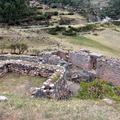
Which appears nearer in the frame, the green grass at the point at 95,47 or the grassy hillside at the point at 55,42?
the green grass at the point at 95,47

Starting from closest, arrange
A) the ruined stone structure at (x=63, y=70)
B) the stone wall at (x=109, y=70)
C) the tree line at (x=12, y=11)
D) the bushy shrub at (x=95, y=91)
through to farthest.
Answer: the ruined stone structure at (x=63, y=70) → the bushy shrub at (x=95, y=91) → the stone wall at (x=109, y=70) → the tree line at (x=12, y=11)

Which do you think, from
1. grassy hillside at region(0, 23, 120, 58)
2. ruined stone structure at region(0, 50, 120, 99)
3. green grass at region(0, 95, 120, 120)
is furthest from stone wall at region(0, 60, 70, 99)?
grassy hillside at region(0, 23, 120, 58)

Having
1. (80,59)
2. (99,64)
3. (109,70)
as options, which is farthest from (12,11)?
(109,70)

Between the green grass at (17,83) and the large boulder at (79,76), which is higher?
the green grass at (17,83)

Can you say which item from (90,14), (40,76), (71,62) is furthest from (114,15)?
(40,76)

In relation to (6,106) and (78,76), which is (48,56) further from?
(6,106)

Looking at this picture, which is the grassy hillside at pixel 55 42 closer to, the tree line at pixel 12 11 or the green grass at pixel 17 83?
the tree line at pixel 12 11

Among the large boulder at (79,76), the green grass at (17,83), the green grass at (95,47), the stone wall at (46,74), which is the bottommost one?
the green grass at (95,47)

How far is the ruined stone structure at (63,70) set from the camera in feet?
30.9

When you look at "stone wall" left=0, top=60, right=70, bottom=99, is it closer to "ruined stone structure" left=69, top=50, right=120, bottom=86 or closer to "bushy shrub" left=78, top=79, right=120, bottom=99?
"bushy shrub" left=78, top=79, right=120, bottom=99

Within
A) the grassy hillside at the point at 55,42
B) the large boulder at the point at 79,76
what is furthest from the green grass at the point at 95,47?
the large boulder at the point at 79,76

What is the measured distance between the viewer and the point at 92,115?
656cm

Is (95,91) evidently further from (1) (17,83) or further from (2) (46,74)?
(1) (17,83)

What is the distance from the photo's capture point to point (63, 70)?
10758 millimetres
